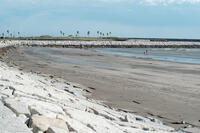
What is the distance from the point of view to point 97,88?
10750 millimetres

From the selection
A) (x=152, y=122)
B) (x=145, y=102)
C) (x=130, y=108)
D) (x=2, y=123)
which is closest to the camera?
(x=2, y=123)

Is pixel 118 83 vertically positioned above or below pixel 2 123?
below

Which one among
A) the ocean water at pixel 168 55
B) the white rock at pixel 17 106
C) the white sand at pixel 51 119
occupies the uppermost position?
the white rock at pixel 17 106

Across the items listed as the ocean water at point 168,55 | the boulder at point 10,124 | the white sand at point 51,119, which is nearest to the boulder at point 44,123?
the white sand at point 51,119

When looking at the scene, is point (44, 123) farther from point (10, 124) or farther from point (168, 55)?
point (168, 55)

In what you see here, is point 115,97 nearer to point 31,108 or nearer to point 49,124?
point 31,108

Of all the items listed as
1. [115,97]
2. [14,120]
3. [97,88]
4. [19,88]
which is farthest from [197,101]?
[14,120]

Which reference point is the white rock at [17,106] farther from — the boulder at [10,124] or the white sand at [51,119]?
the boulder at [10,124]

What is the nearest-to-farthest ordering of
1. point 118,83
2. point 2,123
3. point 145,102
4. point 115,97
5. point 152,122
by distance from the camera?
point 2,123
point 152,122
point 145,102
point 115,97
point 118,83

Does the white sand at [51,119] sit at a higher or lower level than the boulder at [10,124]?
lower

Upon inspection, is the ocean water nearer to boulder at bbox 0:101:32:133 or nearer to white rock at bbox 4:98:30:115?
white rock at bbox 4:98:30:115

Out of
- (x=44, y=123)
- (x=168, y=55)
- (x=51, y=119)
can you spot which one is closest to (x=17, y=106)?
(x=51, y=119)

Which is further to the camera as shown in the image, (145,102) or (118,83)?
(118,83)

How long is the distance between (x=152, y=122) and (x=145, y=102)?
246 centimetres
